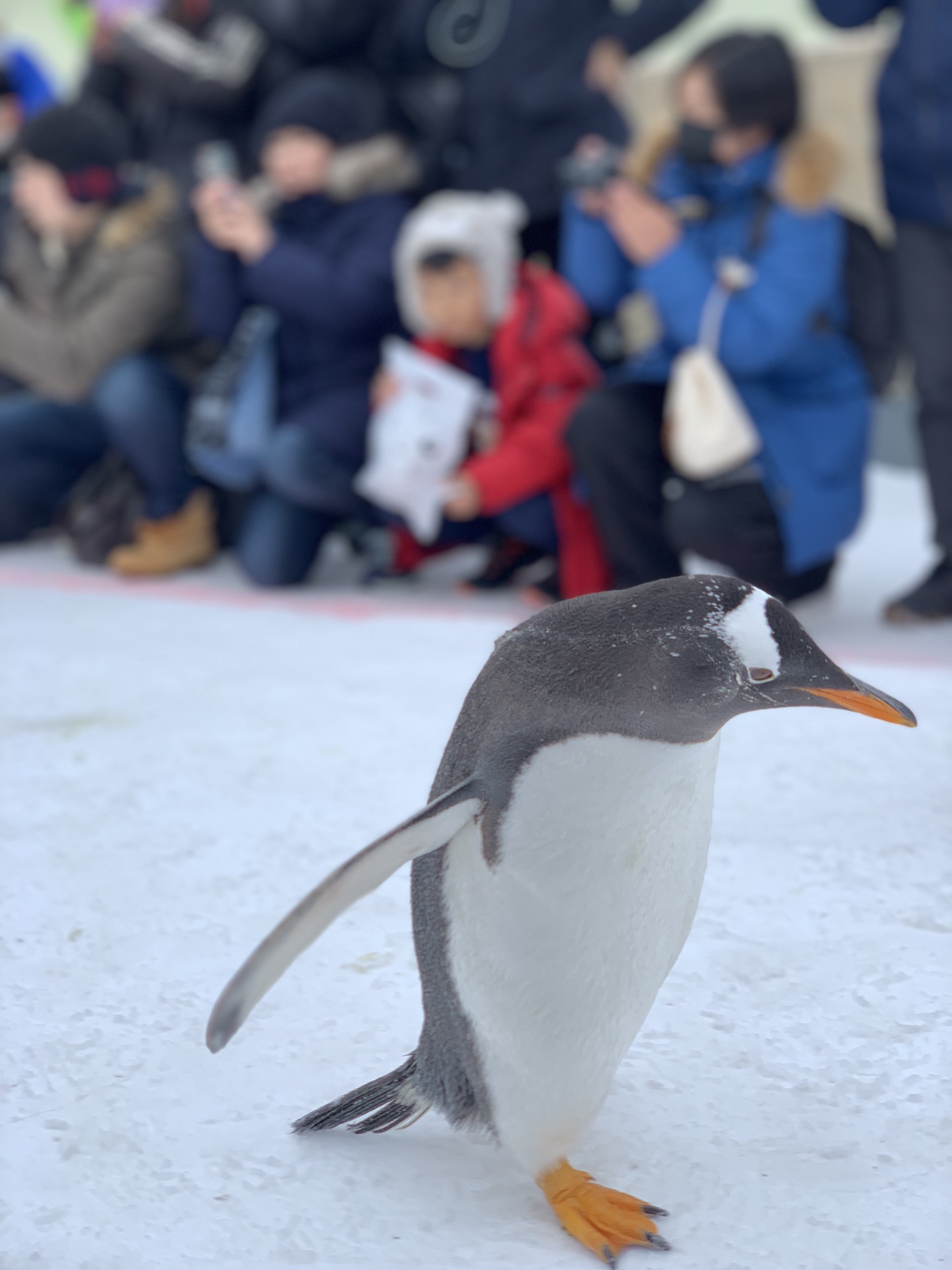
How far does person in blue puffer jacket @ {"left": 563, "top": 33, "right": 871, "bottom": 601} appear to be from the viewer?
1.98 meters

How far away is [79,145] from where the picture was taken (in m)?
2.65

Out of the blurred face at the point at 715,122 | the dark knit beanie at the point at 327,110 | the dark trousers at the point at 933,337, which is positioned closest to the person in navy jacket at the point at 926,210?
the dark trousers at the point at 933,337

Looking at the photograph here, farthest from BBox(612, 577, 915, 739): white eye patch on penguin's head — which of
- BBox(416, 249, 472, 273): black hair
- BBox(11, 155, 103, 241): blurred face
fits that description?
BBox(11, 155, 103, 241): blurred face

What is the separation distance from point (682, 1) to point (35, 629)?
5.91ft

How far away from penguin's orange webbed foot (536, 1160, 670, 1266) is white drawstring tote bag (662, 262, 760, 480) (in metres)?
1.39

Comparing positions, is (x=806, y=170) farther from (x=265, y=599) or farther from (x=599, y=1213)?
(x=599, y=1213)

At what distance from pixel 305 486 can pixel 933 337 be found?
115 cm

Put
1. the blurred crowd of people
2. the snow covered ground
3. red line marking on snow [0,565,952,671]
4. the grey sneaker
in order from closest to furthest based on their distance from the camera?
the snow covered ground, the blurred crowd of people, the grey sneaker, red line marking on snow [0,565,952,671]

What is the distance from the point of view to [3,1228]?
724mm

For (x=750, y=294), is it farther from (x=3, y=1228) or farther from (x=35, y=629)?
(x=3, y=1228)

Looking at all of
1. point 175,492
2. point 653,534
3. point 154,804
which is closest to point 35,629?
point 175,492

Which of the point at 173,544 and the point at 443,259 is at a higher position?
the point at 443,259

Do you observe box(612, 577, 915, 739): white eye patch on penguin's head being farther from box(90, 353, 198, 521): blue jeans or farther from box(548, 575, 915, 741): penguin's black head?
box(90, 353, 198, 521): blue jeans

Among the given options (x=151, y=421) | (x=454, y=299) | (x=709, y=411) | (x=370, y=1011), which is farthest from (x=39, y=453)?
(x=370, y=1011)
